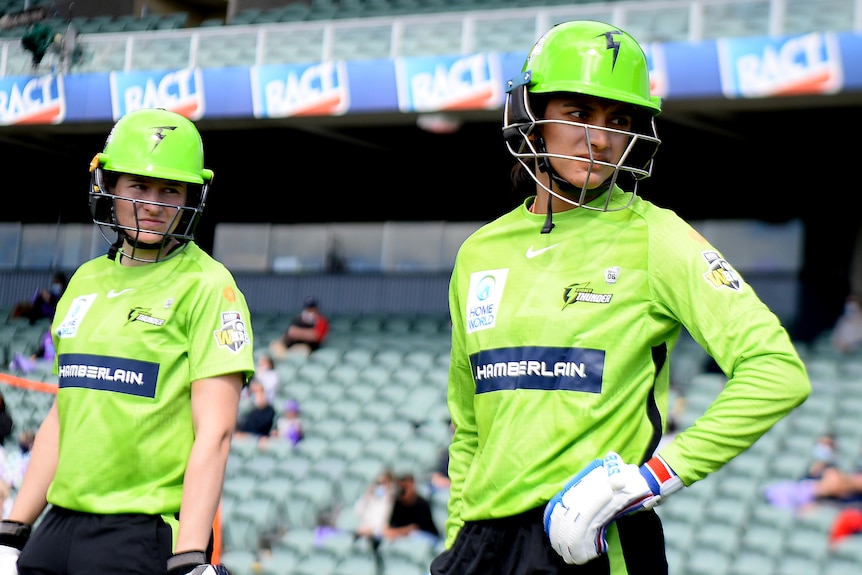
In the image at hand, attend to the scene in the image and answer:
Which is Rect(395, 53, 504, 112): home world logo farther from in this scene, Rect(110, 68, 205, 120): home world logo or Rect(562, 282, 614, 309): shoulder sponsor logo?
Rect(562, 282, 614, 309): shoulder sponsor logo

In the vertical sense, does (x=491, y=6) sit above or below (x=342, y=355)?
above

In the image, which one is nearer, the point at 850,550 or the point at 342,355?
the point at 850,550

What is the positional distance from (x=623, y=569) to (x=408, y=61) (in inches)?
394

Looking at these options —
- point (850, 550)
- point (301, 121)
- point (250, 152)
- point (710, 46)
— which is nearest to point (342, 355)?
point (301, 121)

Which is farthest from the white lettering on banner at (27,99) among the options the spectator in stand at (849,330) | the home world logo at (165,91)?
the spectator in stand at (849,330)

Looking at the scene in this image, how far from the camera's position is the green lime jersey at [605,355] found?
7.34 feet

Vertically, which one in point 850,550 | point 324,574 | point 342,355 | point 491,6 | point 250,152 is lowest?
point 324,574

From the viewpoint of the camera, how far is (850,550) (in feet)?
26.3

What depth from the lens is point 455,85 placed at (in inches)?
457

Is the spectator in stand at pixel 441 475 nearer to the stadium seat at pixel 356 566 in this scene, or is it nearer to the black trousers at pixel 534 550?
the stadium seat at pixel 356 566

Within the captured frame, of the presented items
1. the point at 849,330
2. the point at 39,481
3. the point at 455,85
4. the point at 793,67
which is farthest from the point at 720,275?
the point at 455,85

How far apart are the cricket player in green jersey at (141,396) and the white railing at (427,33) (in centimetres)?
797

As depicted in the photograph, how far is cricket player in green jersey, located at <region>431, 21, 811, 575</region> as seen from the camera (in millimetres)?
2234

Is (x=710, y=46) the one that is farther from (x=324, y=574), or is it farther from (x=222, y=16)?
(x=222, y=16)
